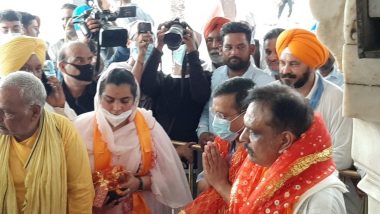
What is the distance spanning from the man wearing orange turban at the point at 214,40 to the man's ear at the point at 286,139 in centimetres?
210

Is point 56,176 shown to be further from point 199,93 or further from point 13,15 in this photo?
point 13,15

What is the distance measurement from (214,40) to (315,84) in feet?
3.78

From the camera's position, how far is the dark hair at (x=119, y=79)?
2881 mm

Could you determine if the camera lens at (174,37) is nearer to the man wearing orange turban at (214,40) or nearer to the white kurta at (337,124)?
the man wearing orange turban at (214,40)

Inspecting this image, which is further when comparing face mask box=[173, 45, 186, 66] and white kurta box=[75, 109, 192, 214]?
face mask box=[173, 45, 186, 66]

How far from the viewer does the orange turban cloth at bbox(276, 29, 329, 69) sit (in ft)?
10.9

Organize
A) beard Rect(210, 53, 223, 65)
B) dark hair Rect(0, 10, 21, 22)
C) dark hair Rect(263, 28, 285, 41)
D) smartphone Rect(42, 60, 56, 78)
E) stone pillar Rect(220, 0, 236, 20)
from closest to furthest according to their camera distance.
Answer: smartphone Rect(42, 60, 56, 78), dark hair Rect(263, 28, 285, 41), beard Rect(210, 53, 223, 65), dark hair Rect(0, 10, 21, 22), stone pillar Rect(220, 0, 236, 20)

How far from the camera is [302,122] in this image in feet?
6.31

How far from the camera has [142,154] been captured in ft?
9.68

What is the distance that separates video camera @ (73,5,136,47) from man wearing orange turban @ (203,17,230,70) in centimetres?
78

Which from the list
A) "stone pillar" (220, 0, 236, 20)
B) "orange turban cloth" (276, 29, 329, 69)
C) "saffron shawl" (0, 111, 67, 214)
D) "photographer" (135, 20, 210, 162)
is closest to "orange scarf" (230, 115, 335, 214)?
"saffron shawl" (0, 111, 67, 214)

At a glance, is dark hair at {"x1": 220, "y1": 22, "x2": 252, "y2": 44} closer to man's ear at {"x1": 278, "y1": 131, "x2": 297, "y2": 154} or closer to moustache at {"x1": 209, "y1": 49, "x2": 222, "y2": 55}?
moustache at {"x1": 209, "y1": 49, "x2": 222, "y2": 55}

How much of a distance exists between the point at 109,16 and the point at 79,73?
0.44 m

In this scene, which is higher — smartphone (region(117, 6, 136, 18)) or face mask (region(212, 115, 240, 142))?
smartphone (region(117, 6, 136, 18))
